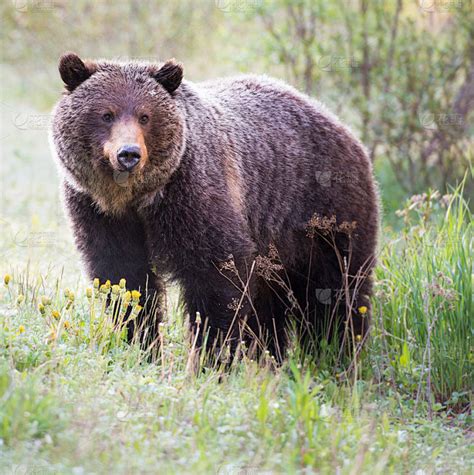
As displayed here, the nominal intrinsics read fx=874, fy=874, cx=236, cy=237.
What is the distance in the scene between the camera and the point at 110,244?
6.04 m

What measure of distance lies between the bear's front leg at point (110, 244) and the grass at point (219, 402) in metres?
0.25

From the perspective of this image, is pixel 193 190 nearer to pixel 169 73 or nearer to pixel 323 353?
pixel 169 73

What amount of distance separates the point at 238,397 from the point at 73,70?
2.50 meters

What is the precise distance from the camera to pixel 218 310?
5977 millimetres

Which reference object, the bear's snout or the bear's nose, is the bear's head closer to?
the bear's snout

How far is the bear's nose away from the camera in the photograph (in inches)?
212

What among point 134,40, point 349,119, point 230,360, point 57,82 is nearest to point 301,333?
point 230,360

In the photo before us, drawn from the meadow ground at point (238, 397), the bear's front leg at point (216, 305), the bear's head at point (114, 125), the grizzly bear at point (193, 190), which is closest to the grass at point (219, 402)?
the meadow ground at point (238, 397)

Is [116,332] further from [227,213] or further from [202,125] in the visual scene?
[202,125]

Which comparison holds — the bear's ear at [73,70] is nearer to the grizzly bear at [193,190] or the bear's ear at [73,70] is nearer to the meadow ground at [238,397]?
the grizzly bear at [193,190]

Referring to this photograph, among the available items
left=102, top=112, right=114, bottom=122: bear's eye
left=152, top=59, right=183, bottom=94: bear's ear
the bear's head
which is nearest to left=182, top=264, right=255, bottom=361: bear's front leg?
the bear's head

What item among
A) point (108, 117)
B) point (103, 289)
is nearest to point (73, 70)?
point (108, 117)

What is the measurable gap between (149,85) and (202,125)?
1.68 ft

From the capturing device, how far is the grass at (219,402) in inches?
163
